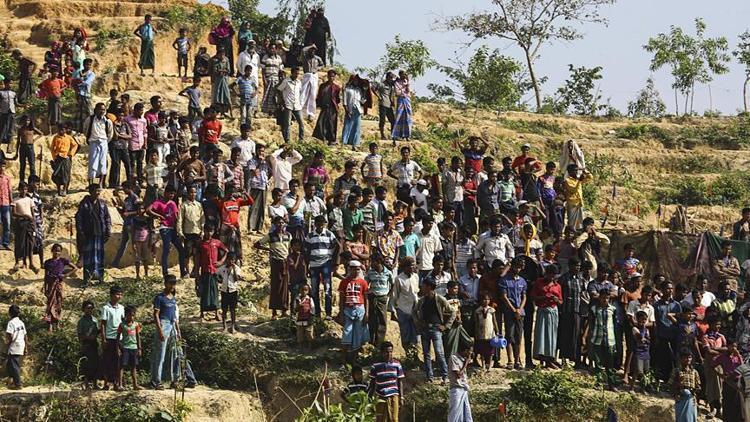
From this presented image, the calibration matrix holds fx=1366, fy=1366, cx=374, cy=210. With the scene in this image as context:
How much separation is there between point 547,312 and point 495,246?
4.08 ft

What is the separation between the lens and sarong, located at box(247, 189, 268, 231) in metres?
20.8

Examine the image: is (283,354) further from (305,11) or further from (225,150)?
(305,11)

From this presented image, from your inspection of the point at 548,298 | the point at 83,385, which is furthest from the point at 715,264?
the point at 83,385

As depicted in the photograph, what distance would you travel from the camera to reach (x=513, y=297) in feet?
57.5

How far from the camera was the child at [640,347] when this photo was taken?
17.6 m

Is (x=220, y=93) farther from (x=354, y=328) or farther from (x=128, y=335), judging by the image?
(x=128, y=335)

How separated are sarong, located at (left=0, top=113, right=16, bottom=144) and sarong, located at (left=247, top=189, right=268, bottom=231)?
4.47 metres

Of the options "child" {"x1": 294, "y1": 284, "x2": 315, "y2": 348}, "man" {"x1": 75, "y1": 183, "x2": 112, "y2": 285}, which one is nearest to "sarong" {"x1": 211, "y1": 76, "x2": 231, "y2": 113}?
"man" {"x1": 75, "y1": 183, "x2": 112, "y2": 285}

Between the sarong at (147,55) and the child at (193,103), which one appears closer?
A: the child at (193,103)

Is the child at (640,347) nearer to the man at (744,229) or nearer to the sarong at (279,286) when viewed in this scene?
the man at (744,229)

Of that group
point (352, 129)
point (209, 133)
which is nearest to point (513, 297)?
point (209, 133)

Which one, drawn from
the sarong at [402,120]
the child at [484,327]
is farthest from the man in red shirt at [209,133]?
the child at [484,327]

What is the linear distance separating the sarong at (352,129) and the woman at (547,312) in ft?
25.3

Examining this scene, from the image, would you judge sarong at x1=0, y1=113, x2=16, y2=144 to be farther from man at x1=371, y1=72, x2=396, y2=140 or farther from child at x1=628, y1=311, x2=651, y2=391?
child at x1=628, y1=311, x2=651, y2=391
